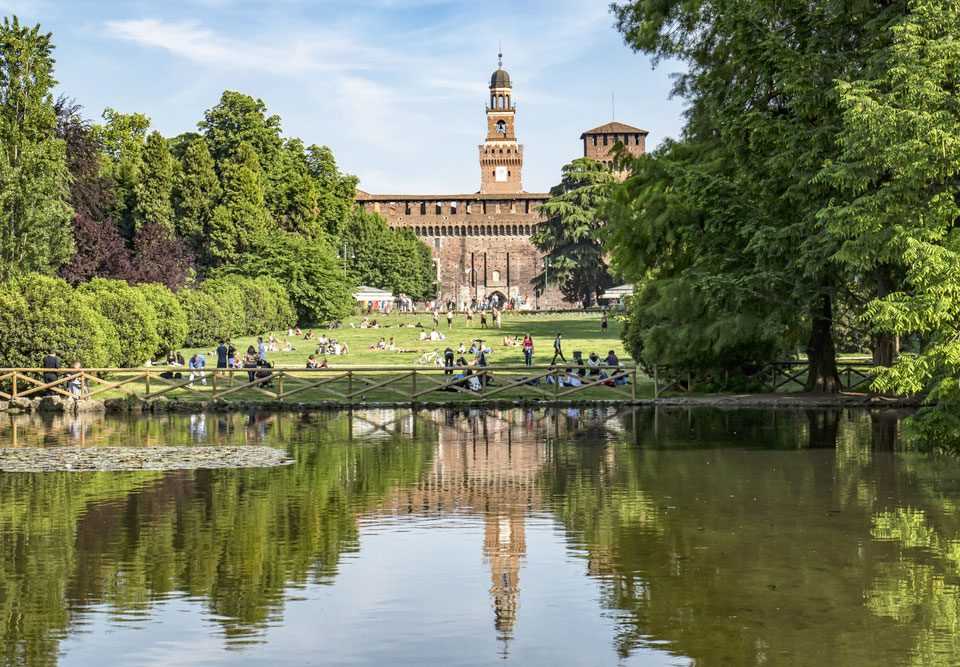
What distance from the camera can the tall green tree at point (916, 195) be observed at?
44.8ft

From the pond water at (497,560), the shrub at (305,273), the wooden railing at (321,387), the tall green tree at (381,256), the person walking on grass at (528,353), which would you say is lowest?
the pond water at (497,560)

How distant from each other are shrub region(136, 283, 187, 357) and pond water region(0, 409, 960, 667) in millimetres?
21911

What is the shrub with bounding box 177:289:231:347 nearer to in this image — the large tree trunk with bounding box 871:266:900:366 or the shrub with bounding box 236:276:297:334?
the shrub with bounding box 236:276:297:334

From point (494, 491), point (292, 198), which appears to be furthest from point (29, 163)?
point (292, 198)

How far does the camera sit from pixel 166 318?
37.4 m

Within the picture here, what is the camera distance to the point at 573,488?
12.9 m

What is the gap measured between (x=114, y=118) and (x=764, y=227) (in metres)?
46.7

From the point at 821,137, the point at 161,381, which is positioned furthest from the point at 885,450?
the point at 161,381

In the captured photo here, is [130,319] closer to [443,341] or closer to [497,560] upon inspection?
[443,341]

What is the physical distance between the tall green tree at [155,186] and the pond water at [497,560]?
36.0m

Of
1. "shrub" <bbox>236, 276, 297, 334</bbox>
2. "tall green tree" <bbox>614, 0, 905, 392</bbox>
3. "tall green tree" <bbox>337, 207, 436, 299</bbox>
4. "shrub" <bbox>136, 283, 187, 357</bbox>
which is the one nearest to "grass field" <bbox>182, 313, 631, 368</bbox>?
"shrub" <bbox>236, 276, 297, 334</bbox>

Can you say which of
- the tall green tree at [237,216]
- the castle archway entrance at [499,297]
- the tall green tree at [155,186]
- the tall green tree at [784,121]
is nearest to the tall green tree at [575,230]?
the tall green tree at [237,216]

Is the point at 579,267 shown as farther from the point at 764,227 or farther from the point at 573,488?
the point at 573,488

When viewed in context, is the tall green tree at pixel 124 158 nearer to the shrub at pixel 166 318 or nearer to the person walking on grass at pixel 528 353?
the shrub at pixel 166 318
